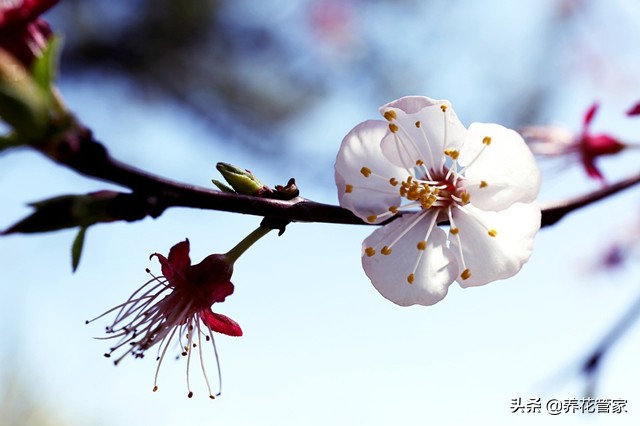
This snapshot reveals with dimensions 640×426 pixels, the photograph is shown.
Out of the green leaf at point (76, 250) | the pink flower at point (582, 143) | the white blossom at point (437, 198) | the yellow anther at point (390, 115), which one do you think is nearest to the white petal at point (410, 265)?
the white blossom at point (437, 198)

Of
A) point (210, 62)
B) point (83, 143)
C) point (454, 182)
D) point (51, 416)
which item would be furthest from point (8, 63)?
point (51, 416)

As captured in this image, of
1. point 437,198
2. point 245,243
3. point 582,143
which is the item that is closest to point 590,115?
point 582,143

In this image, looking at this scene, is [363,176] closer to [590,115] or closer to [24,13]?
[24,13]

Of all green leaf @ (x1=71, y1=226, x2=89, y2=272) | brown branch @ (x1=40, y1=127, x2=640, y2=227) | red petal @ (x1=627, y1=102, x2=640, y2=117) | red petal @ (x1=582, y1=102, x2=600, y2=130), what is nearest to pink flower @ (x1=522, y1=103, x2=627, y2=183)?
red petal @ (x1=582, y1=102, x2=600, y2=130)

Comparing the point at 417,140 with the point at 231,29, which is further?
the point at 231,29

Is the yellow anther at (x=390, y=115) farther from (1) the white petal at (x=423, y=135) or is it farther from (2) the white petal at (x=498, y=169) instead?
(2) the white petal at (x=498, y=169)

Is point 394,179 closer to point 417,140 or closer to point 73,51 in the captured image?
point 417,140
